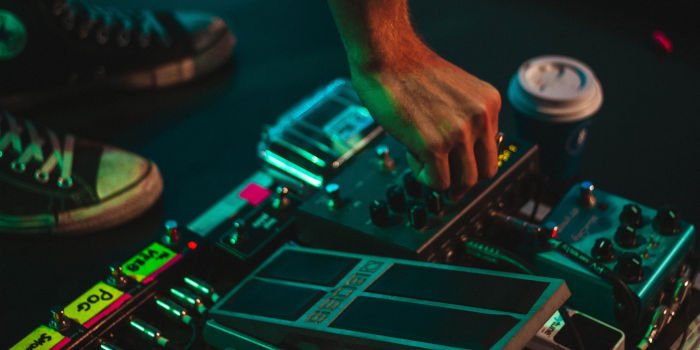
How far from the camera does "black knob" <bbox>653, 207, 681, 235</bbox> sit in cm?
132

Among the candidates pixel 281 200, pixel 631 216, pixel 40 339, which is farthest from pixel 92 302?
pixel 631 216

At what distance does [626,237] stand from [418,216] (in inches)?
12.5

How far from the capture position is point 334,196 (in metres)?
1.40

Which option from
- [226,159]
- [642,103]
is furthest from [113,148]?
[642,103]

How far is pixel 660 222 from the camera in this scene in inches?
52.5

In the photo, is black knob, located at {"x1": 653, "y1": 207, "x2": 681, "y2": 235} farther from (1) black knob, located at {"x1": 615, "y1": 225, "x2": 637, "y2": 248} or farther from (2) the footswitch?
(2) the footswitch

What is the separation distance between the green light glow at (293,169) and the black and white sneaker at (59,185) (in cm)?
24

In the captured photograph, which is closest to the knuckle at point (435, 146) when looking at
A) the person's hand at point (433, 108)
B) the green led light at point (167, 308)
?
Answer: the person's hand at point (433, 108)

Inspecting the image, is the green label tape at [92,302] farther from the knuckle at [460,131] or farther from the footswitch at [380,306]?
the knuckle at [460,131]

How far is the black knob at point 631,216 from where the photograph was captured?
1.34 m

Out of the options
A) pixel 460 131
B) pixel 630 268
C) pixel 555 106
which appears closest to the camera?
pixel 460 131

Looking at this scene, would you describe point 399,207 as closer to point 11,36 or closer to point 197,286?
point 197,286

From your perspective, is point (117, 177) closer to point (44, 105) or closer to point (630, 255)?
point (44, 105)

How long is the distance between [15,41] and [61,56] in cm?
11
